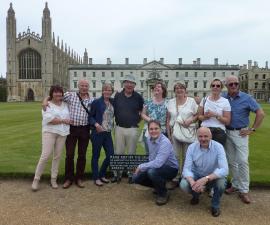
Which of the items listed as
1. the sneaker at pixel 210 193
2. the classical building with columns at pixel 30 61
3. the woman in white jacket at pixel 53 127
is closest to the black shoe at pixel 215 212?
the sneaker at pixel 210 193

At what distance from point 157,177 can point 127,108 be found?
1394mm

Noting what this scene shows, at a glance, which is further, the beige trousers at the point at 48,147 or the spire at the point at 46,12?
the spire at the point at 46,12

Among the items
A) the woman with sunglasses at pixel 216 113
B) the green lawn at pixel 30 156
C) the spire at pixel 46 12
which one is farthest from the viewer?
the spire at pixel 46 12

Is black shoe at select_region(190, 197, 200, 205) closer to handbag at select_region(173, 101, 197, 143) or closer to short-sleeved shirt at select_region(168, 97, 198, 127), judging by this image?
handbag at select_region(173, 101, 197, 143)

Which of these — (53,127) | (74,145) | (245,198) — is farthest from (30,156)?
(245,198)

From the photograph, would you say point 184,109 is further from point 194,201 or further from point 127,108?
point 194,201

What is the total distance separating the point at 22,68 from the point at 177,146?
71661 millimetres

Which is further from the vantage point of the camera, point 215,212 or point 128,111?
point 128,111

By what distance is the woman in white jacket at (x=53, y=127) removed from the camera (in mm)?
5395

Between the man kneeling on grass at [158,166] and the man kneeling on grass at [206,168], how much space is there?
0.37m

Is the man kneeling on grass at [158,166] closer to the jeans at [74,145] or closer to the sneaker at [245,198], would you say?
the sneaker at [245,198]

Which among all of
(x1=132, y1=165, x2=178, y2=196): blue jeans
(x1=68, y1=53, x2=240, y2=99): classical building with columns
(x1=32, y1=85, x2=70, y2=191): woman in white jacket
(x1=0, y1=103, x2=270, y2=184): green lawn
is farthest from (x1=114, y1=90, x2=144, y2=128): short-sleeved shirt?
(x1=68, y1=53, x2=240, y2=99): classical building with columns

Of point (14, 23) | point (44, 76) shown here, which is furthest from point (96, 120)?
point (14, 23)

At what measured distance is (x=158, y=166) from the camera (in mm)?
4758
